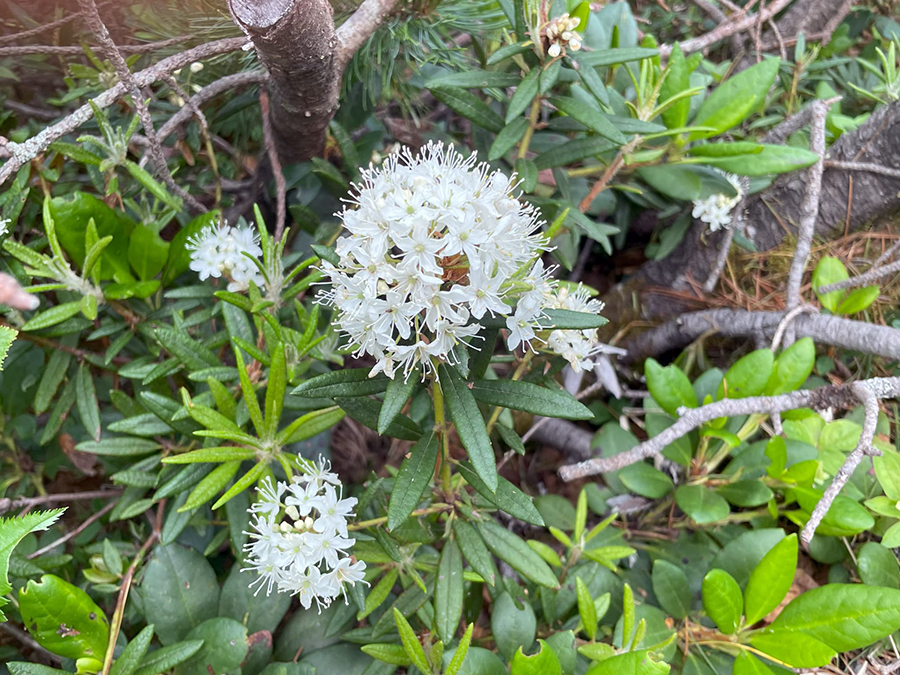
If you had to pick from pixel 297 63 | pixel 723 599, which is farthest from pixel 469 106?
pixel 723 599

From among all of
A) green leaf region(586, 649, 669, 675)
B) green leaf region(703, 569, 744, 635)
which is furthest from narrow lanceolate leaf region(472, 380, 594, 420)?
green leaf region(703, 569, 744, 635)

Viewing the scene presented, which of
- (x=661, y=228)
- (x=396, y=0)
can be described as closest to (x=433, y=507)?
(x=396, y=0)

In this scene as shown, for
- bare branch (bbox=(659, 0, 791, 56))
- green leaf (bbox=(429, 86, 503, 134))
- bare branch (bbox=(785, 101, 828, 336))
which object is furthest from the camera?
bare branch (bbox=(659, 0, 791, 56))

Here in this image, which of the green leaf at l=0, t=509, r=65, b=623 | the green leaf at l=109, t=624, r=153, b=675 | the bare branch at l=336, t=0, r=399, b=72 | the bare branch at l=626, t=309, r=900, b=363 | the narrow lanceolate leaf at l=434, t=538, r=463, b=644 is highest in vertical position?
the bare branch at l=336, t=0, r=399, b=72

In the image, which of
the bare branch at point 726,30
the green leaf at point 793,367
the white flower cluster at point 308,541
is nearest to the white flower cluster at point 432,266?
the white flower cluster at point 308,541

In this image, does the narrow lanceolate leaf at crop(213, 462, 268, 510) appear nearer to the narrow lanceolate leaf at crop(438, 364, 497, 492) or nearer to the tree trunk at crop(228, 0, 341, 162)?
the narrow lanceolate leaf at crop(438, 364, 497, 492)

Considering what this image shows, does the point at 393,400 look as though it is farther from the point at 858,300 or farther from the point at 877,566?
the point at 858,300

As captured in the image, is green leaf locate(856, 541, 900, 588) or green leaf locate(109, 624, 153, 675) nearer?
green leaf locate(109, 624, 153, 675)

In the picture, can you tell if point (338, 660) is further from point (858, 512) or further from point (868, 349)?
point (868, 349)
